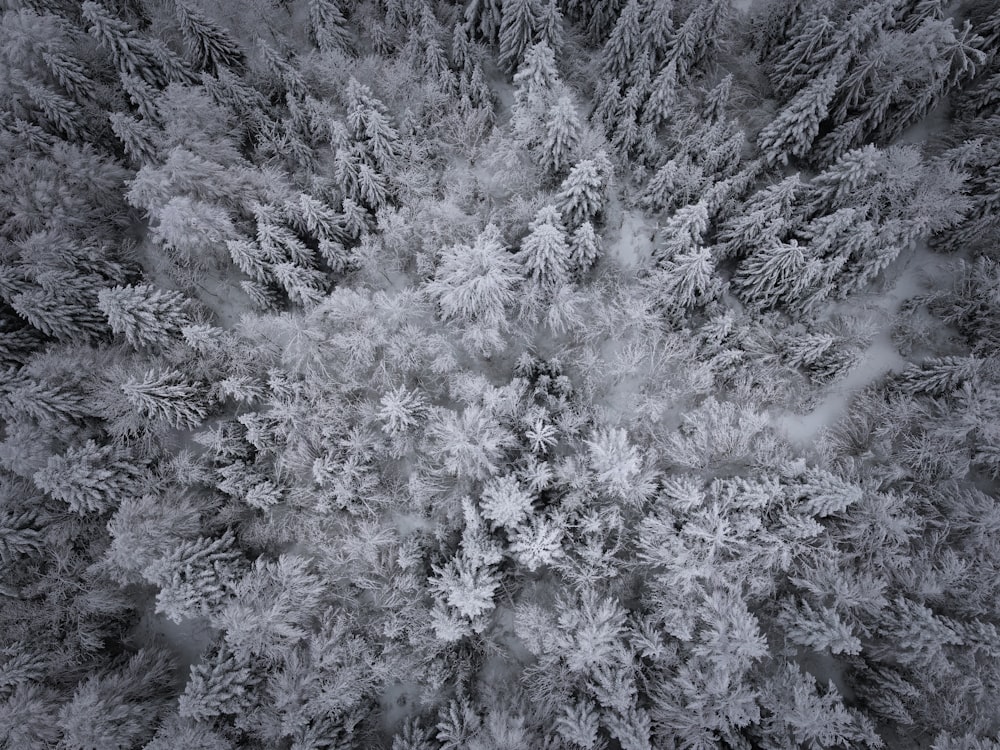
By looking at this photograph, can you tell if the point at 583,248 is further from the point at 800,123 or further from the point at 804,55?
the point at 804,55

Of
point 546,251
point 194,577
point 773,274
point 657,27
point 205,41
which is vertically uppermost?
point 657,27

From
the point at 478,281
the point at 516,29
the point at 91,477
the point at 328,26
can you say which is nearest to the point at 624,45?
the point at 516,29

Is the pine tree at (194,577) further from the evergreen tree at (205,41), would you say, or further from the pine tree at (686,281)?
the evergreen tree at (205,41)

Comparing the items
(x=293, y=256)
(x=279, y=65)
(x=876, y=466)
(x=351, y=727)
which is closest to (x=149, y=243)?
(x=293, y=256)

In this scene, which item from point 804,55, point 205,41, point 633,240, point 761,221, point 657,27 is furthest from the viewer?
point 633,240

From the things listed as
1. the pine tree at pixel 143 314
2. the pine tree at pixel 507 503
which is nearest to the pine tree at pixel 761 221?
the pine tree at pixel 507 503

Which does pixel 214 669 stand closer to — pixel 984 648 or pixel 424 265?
pixel 424 265
